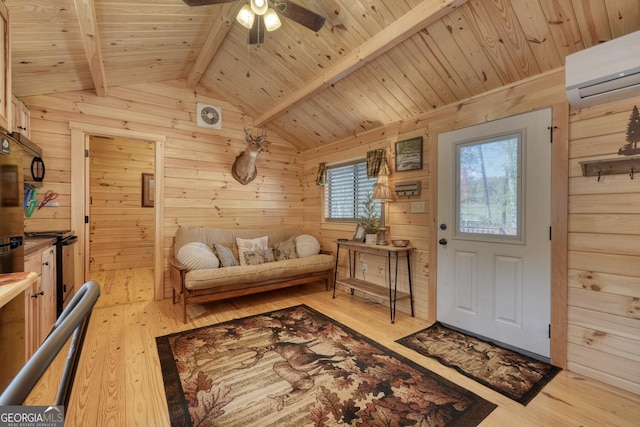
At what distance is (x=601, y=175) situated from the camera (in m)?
1.93

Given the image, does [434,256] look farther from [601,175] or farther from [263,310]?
[263,310]

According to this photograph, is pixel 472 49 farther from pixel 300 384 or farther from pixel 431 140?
pixel 300 384

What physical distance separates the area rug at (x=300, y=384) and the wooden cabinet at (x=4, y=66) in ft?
5.91

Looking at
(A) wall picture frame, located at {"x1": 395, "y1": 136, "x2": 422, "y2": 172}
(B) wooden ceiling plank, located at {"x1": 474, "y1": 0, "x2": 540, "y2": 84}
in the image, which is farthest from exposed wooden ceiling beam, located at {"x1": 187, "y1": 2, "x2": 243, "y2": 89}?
(A) wall picture frame, located at {"x1": 395, "y1": 136, "x2": 422, "y2": 172}

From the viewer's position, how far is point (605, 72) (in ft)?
5.54

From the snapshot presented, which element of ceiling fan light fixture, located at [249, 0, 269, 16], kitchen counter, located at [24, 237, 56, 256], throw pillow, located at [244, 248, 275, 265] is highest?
ceiling fan light fixture, located at [249, 0, 269, 16]

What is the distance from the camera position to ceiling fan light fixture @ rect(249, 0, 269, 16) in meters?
1.85

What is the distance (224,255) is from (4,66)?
2423mm

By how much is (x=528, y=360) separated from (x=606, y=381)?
0.42 m

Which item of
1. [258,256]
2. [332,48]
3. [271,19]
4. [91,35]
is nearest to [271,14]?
[271,19]

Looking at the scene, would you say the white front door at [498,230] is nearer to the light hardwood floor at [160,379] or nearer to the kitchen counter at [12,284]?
the light hardwood floor at [160,379]

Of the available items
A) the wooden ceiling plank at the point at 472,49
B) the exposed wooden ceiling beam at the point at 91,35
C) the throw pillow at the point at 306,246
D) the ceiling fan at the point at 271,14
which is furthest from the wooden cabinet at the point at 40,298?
the wooden ceiling plank at the point at 472,49

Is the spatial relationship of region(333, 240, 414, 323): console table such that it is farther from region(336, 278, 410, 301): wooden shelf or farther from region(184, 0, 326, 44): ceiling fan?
region(184, 0, 326, 44): ceiling fan

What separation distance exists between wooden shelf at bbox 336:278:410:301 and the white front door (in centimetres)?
41
